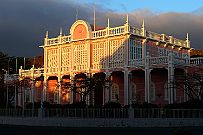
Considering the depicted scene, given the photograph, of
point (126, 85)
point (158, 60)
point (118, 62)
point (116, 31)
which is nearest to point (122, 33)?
point (116, 31)

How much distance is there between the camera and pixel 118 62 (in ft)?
166

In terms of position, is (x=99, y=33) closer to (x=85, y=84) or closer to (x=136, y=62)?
(x=136, y=62)

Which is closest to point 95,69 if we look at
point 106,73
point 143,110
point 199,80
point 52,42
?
point 106,73

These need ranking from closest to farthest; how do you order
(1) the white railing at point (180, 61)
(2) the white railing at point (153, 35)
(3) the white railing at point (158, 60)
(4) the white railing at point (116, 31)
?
(3) the white railing at point (158, 60) → (1) the white railing at point (180, 61) → (4) the white railing at point (116, 31) → (2) the white railing at point (153, 35)

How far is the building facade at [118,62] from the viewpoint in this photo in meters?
47.9

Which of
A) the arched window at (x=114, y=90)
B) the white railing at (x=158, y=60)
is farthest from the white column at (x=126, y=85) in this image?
the arched window at (x=114, y=90)

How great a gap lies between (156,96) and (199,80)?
375 inches

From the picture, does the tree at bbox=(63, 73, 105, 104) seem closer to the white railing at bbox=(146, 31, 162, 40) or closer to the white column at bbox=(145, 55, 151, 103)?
the white column at bbox=(145, 55, 151, 103)

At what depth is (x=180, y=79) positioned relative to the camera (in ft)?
146

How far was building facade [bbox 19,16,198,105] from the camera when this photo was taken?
47.9 meters

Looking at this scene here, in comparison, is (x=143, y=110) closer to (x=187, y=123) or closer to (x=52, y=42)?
(x=187, y=123)

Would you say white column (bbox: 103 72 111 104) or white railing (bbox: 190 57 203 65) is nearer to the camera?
white railing (bbox: 190 57 203 65)

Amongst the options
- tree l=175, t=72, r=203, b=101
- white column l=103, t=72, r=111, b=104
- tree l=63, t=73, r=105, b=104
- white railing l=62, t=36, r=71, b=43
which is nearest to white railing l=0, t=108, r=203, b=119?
tree l=63, t=73, r=105, b=104

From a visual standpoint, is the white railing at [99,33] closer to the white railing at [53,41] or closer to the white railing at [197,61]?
the white railing at [53,41]
